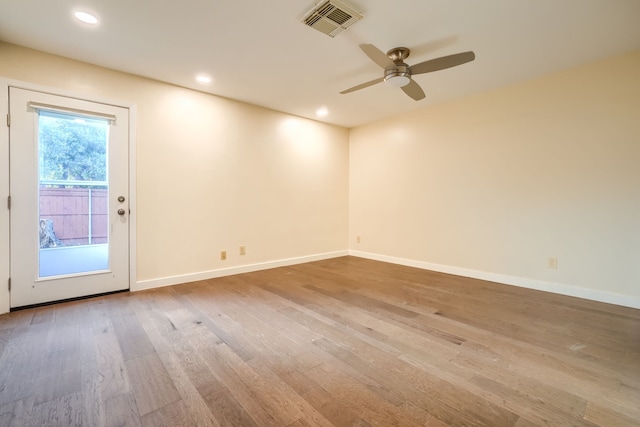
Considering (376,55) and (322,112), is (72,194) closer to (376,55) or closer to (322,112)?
(376,55)

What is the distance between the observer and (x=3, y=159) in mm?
2520

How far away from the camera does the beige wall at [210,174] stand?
3086mm

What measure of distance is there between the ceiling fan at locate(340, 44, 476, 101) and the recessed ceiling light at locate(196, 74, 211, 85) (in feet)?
6.33

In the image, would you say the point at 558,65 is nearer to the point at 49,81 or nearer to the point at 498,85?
the point at 498,85

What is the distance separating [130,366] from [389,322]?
188cm

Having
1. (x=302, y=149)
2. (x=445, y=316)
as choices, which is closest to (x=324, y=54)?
(x=302, y=149)

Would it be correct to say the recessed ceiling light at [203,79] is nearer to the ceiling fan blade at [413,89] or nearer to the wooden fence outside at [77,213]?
the wooden fence outside at [77,213]

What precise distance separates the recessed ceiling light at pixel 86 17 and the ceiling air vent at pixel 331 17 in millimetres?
1650

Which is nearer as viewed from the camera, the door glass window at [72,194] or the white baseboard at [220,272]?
the door glass window at [72,194]

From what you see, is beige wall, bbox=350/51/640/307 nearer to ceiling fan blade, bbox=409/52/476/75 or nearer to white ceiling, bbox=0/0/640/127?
white ceiling, bbox=0/0/640/127

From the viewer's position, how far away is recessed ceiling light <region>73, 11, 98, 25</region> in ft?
7.05

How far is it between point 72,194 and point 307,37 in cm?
280

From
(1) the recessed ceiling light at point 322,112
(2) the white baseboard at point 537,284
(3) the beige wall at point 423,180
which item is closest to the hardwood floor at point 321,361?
(2) the white baseboard at point 537,284

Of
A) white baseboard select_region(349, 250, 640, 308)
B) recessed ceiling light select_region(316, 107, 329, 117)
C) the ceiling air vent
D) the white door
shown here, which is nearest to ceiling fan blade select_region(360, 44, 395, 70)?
the ceiling air vent
